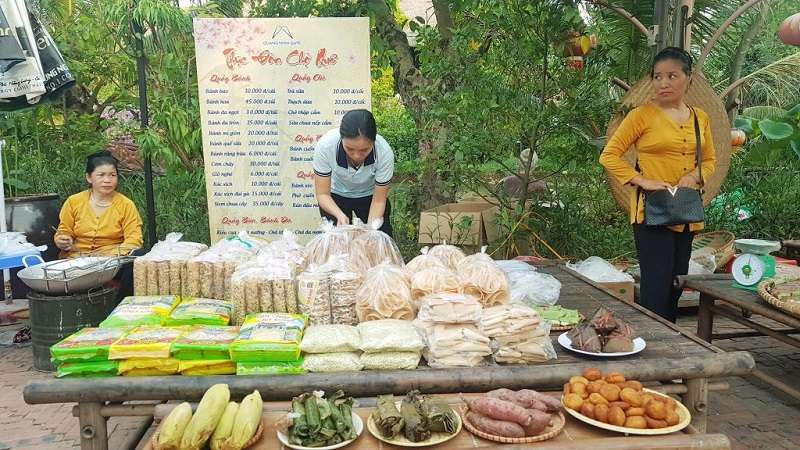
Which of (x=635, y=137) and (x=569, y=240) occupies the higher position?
(x=635, y=137)

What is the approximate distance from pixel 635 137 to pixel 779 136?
11.6 ft

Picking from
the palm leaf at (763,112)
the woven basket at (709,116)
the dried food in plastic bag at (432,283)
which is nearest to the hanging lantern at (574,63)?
the woven basket at (709,116)

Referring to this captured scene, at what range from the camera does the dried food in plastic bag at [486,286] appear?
293cm

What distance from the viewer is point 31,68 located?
4992 millimetres

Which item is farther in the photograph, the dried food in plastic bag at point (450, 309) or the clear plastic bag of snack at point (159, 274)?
the clear plastic bag of snack at point (159, 274)

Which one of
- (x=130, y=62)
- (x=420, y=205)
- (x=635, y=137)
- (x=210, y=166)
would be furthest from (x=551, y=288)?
(x=130, y=62)

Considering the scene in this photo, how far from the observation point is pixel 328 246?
10.8 feet

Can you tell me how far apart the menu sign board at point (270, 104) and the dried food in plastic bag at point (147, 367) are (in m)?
2.85

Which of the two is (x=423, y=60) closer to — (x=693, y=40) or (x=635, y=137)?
(x=635, y=137)

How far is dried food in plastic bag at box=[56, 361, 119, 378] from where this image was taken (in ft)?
8.05

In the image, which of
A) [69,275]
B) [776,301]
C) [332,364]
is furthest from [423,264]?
[69,275]

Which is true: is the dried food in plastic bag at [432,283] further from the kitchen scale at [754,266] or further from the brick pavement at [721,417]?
the kitchen scale at [754,266]


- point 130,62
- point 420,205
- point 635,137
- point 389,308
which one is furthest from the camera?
point 420,205

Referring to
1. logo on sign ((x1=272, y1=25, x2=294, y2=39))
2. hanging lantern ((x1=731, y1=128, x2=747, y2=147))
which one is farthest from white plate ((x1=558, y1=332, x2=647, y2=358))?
hanging lantern ((x1=731, y1=128, x2=747, y2=147))
